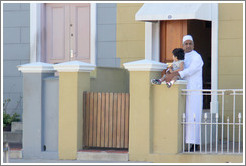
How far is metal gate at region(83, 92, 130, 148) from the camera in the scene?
984 cm

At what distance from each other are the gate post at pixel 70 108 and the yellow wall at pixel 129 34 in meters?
2.35

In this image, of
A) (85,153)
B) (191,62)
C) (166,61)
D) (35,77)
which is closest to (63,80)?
(35,77)

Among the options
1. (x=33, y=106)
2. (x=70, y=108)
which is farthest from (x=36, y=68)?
(x=70, y=108)

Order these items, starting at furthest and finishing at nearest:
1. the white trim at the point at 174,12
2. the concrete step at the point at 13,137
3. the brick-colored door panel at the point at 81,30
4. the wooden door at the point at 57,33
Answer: the wooden door at the point at 57,33 < the brick-colored door panel at the point at 81,30 < the concrete step at the point at 13,137 < the white trim at the point at 174,12

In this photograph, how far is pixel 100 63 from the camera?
12.4m

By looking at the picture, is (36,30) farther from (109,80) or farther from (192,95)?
(192,95)

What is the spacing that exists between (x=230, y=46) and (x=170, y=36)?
1217 millimetres

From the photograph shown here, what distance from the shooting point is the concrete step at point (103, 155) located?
9.66 m

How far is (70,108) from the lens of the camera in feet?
32.6

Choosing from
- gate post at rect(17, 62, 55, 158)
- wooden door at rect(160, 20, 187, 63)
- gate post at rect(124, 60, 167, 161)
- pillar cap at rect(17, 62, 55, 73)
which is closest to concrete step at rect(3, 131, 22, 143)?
gate post at rect(17, 62, 55, 158)

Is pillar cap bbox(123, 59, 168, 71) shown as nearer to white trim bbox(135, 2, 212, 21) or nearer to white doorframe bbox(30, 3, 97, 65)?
white trim bbox(135, 2, 212, 21)

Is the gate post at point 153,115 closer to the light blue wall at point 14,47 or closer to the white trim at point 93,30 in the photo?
the white trim at point 93,30

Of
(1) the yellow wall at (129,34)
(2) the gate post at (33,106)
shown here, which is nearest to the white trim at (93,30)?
(1) the yellow wall at (129,34)

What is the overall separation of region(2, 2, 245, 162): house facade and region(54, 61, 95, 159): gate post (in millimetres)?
15
